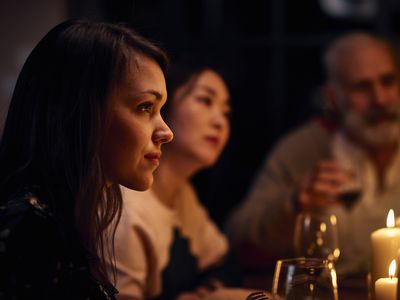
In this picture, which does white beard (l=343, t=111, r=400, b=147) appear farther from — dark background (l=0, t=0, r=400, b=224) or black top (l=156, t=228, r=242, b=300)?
black top (l=156, t=228, r=242, b=300)

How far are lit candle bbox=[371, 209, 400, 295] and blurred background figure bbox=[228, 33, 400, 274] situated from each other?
1019 millimetres

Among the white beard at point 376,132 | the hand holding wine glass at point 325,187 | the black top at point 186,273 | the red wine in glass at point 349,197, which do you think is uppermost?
the white beard at point 376,132

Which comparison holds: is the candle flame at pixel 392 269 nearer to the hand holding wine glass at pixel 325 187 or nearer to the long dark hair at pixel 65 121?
the long dark hair at pixel 65 121

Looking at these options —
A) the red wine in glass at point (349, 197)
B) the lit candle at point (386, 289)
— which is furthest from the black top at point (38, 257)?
the red wine in glass at point (349, 197)

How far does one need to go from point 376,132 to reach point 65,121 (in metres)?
1.87

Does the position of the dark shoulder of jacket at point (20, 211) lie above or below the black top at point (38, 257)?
above

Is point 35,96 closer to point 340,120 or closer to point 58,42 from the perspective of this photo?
point 58,42

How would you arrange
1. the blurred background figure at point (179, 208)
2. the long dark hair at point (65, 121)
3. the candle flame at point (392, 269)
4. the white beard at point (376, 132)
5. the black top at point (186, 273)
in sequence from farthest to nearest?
the white beard at point (376, 132)
the black top at point (186, 273)
the blurred background figure at point (179, 208)
the candle flame at point (392, 269)
the long dark hair at point (65, 121)

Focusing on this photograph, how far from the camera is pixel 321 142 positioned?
2.97 m

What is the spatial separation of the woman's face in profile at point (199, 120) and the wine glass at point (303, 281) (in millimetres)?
858

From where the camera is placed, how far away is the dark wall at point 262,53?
11.2ft

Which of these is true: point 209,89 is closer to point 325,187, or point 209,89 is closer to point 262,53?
point 325,187

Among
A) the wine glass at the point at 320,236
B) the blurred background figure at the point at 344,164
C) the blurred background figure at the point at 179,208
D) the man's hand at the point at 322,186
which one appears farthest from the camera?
the blurred background figure at the point at 344,164

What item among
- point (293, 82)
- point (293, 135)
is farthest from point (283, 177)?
point (293, 82)
